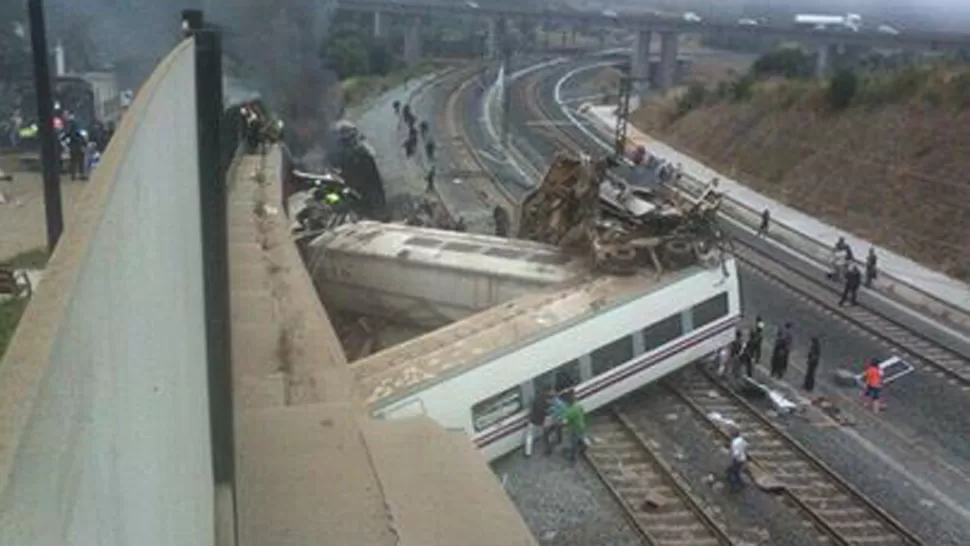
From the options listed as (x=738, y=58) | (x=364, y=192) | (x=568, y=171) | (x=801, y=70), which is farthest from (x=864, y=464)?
(x=738, y=58)

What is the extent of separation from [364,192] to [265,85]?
884 centimetres

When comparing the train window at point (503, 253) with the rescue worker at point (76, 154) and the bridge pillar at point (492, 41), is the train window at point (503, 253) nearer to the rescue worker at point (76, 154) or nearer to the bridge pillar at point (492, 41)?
the rescue worker at point (76, 154)

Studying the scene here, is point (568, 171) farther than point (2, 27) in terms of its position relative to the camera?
No

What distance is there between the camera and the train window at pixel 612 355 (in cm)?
1468

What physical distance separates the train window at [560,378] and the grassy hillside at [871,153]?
48.4 feet

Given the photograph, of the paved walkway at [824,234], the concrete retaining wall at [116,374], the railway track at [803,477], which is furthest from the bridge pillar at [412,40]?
the concrete retaining wall at [116,374]

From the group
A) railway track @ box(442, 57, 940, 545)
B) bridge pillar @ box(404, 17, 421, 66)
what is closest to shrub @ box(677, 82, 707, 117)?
railway track @ box(442, 57, 940, 545)

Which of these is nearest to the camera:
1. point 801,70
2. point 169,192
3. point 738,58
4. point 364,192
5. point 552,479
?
point 169,192

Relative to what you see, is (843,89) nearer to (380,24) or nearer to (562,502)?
(562,502)

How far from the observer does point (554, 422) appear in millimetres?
13844

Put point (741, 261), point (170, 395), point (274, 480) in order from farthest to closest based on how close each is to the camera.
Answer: point (741, 261), point (274, 480), point (170, 395)

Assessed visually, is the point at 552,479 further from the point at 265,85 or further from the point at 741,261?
the point at 265,85

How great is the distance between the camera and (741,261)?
25344mm

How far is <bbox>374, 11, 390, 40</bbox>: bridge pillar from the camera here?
84.8m
